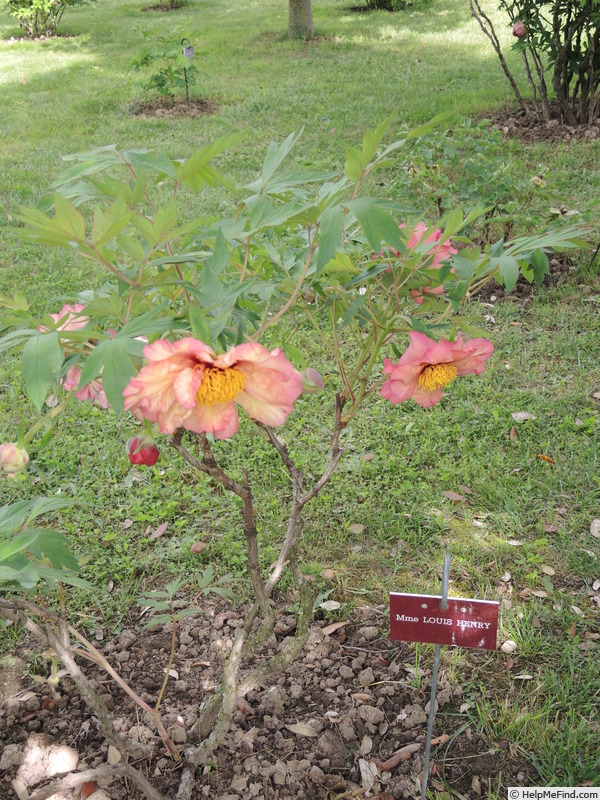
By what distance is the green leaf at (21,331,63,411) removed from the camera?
979 millimetres

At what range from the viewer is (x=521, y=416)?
321cm

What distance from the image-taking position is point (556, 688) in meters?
2.03

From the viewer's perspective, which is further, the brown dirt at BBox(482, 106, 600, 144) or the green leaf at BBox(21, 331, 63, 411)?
the brown dirt at BBox(482, 106, 600, 144)

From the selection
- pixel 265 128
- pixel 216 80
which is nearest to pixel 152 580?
pixel 265 128

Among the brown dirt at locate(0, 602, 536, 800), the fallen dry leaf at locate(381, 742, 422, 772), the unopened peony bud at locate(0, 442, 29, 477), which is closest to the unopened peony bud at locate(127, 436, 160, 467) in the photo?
the unopened peony bud at locate(0, 442, 29, 477)

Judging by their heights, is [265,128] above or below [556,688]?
above

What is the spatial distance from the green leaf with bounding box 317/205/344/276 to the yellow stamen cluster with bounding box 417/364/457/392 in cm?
37

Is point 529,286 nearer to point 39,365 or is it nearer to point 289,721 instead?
point 289,721

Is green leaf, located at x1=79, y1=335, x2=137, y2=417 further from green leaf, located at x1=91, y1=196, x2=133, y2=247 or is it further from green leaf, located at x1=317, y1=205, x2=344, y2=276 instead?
green leaf, located at x1=317, y1=205, x2=344, y2=276

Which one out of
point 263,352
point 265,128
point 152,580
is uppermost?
point 263,352

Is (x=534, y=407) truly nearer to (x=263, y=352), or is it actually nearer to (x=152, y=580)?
(x=152, y=580)

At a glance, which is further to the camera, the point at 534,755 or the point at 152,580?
the point at 152,580

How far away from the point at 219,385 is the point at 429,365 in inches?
19.0

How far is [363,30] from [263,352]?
10926mm
